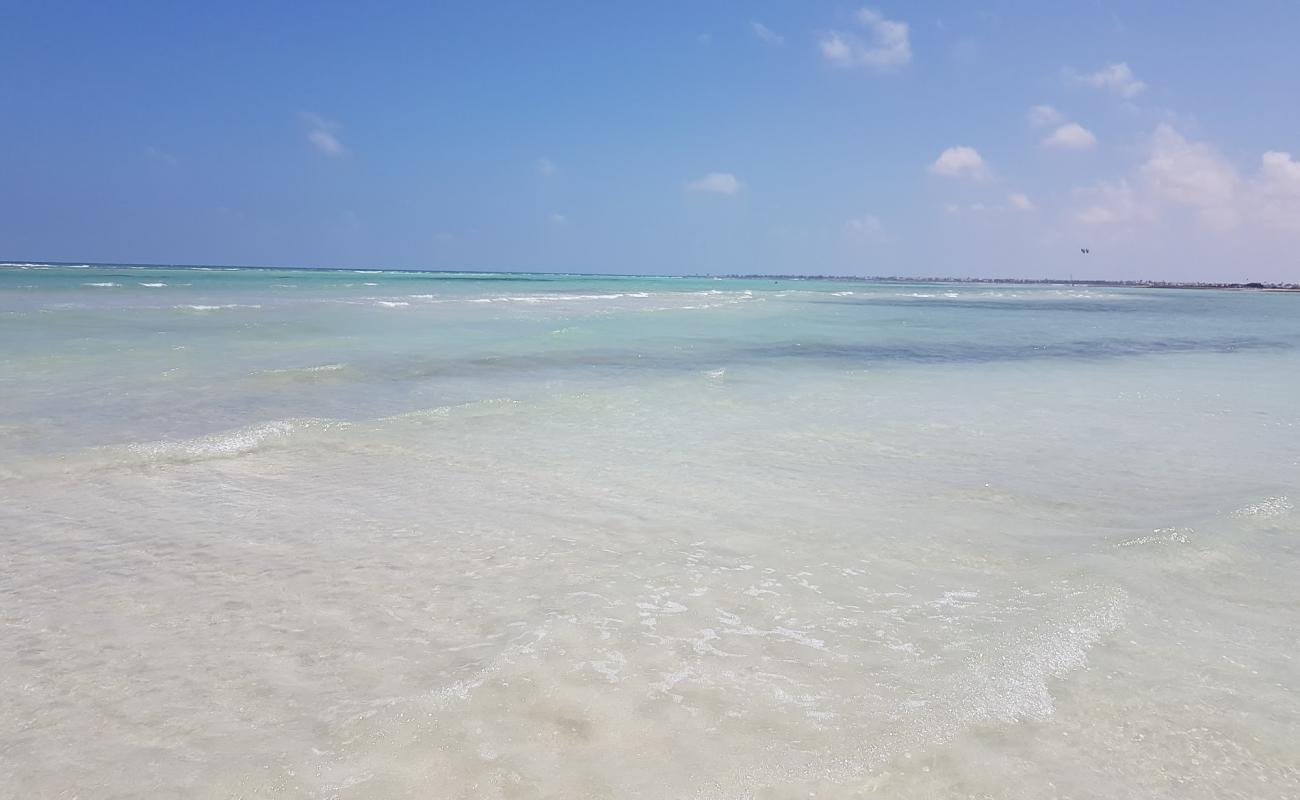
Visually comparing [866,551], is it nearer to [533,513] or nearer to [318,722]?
[533,513]

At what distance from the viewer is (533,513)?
4.96m

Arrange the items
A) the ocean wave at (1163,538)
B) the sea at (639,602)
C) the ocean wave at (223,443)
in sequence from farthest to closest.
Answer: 1. the ocean wave at (223,443)
2. the ocean wave at (1163,538)
3. the sea at (639,602)

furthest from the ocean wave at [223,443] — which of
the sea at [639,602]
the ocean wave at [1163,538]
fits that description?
the ocean wave at [1163,538]

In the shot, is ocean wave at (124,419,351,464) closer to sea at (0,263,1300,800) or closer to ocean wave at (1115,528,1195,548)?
sea at (0,263,1300,800)

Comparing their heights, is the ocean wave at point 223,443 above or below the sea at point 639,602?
above

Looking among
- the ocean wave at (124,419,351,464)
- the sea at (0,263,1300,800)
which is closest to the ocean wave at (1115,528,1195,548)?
the sea at (0,263,1300,800)

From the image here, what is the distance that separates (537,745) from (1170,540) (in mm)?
3999

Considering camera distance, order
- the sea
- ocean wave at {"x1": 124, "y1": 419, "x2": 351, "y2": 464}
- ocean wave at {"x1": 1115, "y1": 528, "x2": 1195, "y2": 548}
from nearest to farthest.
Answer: the sea < ocean wave at {"x1": 1115, "y1": 528, "x2": 1195, "y2": 548} < ocean wave at {"x1": 124, "y1": 419, "x2": 351, "y2": 464}

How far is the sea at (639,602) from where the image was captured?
2.43 metres

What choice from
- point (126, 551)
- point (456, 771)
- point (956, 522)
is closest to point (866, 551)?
point (956, 522)

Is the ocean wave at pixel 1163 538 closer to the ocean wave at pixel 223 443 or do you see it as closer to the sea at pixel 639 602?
the sea at pixel 639 602

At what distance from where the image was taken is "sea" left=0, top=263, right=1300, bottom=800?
2.43m

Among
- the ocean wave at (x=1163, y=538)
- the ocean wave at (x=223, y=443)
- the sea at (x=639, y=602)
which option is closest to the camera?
the sea at (x=639, y=602)

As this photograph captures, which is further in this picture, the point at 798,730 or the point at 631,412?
the point at 631,412
